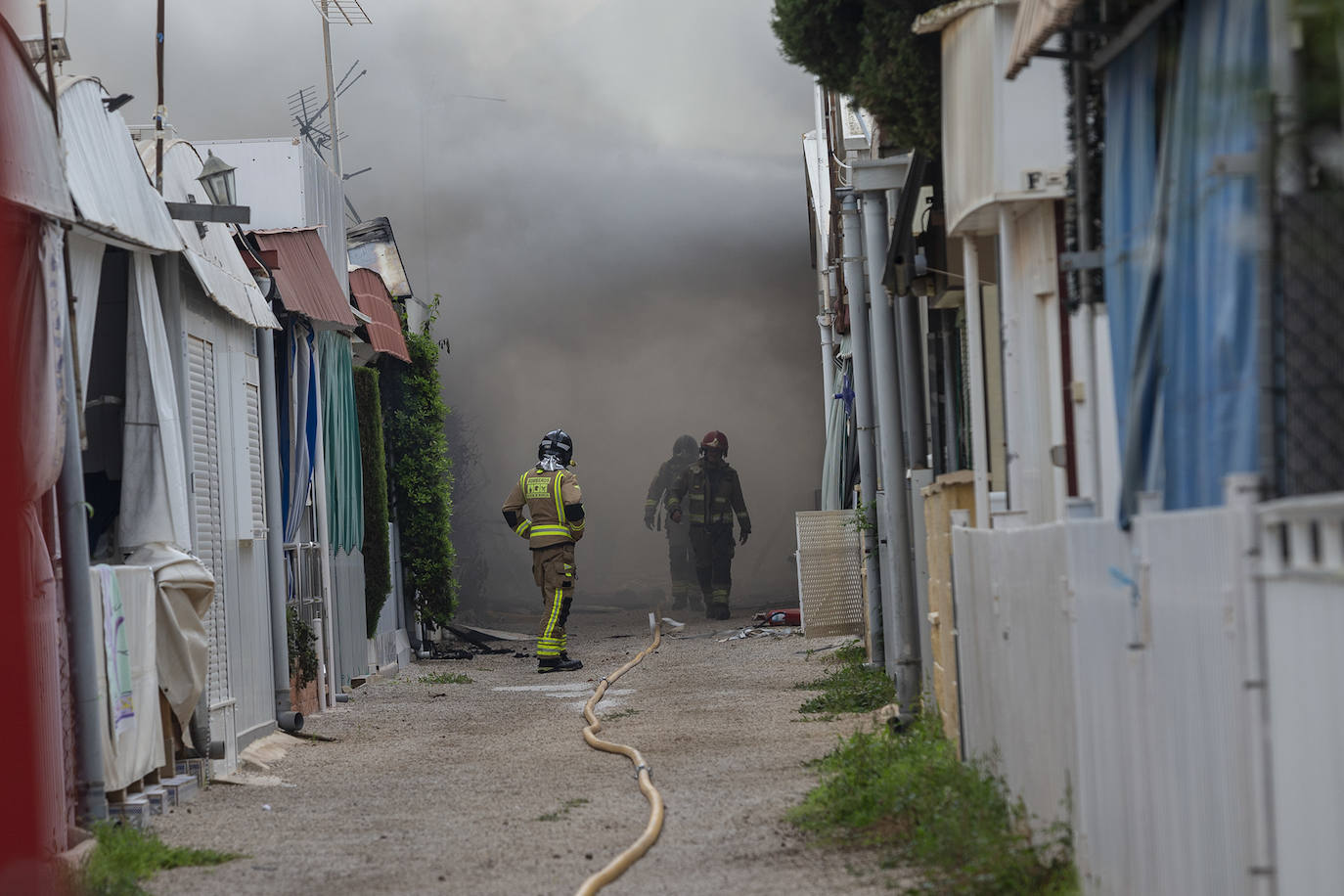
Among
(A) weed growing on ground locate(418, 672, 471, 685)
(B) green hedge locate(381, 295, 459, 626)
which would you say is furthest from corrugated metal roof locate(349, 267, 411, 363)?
(A) weed growing on ground locate(418, 672, 471, 685)

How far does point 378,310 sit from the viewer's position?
16203 millimetres

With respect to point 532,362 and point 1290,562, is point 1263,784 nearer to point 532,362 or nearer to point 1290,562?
point 1290,562

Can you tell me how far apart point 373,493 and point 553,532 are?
2.00 meters

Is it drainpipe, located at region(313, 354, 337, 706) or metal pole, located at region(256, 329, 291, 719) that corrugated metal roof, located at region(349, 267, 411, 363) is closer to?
drainpipe, located at region(313, 354, 337, 706)

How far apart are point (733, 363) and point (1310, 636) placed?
890 inches

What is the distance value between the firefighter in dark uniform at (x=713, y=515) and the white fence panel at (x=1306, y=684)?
18.9 metres

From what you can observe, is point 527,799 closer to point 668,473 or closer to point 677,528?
point 677,528

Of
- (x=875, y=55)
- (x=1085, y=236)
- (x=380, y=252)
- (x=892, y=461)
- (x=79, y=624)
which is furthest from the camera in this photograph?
(x=380, y=252)

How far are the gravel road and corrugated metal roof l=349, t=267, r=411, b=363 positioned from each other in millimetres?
3754

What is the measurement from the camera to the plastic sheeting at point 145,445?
8.48 meters

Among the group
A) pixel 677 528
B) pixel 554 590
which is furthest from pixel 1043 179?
pixel 677 528

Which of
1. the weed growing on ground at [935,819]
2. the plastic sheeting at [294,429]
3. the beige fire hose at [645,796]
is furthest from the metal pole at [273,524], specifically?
the weed growing on ground at [935,819]


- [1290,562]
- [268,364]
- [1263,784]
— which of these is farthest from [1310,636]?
[268,364]

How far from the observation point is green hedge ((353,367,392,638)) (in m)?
16.0
